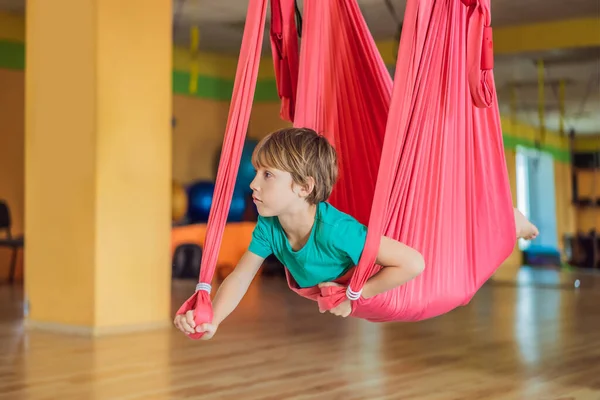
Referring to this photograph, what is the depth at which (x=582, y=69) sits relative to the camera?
8.08m

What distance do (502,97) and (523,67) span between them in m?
1.99

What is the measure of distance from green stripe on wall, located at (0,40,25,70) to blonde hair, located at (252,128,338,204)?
612 centimetres

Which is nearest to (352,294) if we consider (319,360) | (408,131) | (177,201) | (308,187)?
(308,187)

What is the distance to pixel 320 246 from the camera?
176 centimetres

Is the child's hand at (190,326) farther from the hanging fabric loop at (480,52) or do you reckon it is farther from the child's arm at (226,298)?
the hanging fabric loop at (480,52)

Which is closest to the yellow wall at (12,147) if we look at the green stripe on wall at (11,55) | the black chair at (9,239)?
the green stripe on wall at (11,55)

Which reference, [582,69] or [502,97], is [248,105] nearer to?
[582,69]

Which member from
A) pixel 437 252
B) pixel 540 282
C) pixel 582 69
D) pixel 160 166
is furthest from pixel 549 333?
pixel 582 69

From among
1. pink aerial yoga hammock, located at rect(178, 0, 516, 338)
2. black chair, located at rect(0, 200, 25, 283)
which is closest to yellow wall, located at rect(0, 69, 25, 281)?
black chair, located at rect(0, 200, 25, 283)

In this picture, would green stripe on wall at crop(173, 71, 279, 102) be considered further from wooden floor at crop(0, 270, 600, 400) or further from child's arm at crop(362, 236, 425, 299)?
child's arm at crop(362, 236, 425, 299)

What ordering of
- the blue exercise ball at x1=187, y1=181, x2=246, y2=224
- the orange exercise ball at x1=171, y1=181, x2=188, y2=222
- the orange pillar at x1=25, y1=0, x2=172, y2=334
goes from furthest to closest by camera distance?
the blue exercise ball at x1=187, y1=181, x2=246, y2=224, the orange exercise ball at x1=171, y1=181, x2=188, y2=222, the orange pillar at x1=25, y1=0, x2=172, y2=334

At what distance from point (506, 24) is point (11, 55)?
14.0 feet

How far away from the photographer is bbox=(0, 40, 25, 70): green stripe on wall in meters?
7.20

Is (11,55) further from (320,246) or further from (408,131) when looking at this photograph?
(320,246)
